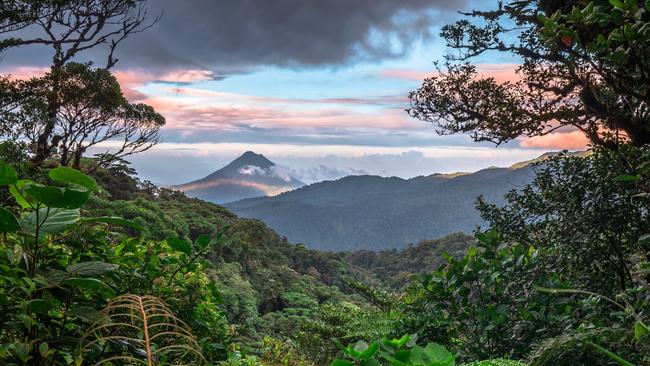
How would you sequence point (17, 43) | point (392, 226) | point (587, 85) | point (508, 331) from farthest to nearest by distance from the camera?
point (392, 226) → point (17, 43) → point (587, 85) → point (508, 331)

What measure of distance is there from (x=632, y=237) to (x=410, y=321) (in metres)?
1.60

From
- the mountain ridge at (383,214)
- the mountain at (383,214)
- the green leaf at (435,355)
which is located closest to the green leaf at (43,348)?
the green leaf at (435,355)

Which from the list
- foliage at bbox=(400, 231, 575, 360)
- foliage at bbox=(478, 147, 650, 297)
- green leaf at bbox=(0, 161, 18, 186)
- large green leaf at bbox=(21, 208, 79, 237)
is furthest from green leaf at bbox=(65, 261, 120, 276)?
foliage at bbox=(478, 147, 650, 297)

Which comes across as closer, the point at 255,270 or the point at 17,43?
the point at 17,43

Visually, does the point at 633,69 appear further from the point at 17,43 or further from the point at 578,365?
the point at 17,43

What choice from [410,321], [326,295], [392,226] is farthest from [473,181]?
[410,321]

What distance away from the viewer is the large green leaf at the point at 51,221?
1.13 m

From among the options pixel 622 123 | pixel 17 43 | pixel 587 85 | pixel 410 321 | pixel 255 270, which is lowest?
pixel 255 270

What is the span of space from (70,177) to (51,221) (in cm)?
14

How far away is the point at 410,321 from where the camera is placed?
128 inches

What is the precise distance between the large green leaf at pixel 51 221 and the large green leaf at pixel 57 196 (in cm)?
6

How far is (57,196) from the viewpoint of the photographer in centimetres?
105

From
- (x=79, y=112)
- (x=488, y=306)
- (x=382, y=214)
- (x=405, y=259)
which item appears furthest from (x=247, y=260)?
(x=382, y=214)

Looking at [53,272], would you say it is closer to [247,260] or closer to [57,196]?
[57,196]
